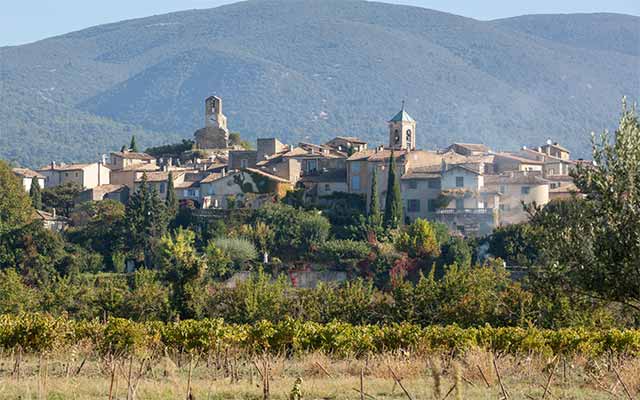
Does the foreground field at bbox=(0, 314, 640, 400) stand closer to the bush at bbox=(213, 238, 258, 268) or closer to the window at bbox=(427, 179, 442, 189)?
the bush at bbox=(213, 238, 258, 268)

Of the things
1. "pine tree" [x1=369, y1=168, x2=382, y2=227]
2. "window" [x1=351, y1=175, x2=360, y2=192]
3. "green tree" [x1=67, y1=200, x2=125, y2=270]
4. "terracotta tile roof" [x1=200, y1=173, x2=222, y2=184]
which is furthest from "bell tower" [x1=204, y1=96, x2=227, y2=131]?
"pine tree" [x1=369, y1=168, x2=382, y2=227]

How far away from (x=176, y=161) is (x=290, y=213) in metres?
25.0

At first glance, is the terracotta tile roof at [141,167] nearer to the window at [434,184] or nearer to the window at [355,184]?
the window at [355,184]

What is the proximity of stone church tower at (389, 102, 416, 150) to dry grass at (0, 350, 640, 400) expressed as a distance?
5516 centimetres

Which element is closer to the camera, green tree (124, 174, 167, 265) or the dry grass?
the dry grass

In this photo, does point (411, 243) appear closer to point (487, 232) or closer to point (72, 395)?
point (487, 232)

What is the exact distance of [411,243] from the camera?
2222 inches

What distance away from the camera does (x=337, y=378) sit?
2044 cm

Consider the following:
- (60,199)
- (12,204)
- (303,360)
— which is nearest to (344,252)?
(12,204)

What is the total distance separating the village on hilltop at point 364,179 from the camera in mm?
63375

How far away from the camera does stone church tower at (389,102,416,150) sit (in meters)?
78.4

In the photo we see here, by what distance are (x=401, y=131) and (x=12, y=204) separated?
964 inches

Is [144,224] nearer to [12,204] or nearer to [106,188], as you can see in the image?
[12,204]

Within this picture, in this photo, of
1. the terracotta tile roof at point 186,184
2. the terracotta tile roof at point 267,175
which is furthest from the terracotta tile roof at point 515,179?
the terracotta tile roof at point 186,184
